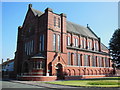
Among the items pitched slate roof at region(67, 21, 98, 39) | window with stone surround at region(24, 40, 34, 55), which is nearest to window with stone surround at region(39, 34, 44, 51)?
window with stone surround at region(24, 40, 34, 55)

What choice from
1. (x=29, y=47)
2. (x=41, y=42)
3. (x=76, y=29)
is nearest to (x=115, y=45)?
(x=41, y=42)

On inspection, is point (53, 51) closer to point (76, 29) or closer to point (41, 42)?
point (41, 42)

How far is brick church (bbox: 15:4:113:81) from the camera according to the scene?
36.3 m

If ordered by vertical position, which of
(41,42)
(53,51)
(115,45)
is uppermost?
(41,42)

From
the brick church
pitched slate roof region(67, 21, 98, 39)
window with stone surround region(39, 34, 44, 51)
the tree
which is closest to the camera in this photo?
the tree

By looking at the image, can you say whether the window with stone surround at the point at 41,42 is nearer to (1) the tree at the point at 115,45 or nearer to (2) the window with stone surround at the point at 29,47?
(2) the window with stone surround at the point at 29,47

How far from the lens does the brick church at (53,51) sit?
3633 cm

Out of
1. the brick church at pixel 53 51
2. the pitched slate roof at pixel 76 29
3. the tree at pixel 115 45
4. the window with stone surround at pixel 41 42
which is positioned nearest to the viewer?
the tree at pixel 115 45

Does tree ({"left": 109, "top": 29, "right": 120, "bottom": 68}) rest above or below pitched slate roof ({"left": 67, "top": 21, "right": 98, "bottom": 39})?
below

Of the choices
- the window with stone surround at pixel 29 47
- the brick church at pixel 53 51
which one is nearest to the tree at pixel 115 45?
the brick church at pixel 53 51

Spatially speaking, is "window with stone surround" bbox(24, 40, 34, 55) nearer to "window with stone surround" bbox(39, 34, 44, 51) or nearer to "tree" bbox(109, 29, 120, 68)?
"window with stone surround" bbox(39, 34, 44, 51)

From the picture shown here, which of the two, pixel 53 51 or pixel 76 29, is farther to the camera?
pixel 76 29

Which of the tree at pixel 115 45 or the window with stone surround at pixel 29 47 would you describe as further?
the window with stone surround at pixel 29 47

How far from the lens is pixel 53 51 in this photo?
38781 millimetres
